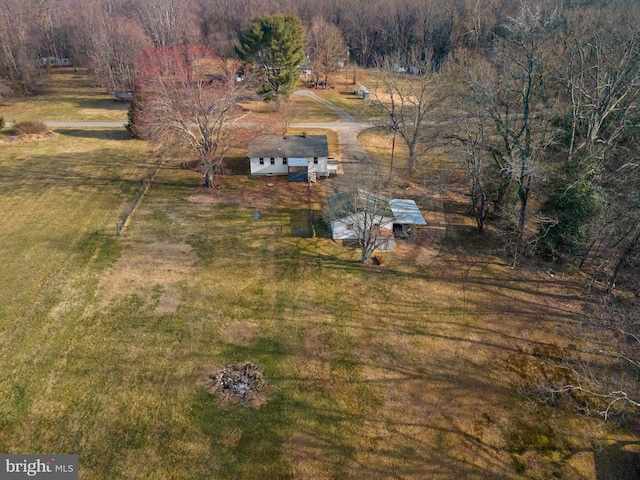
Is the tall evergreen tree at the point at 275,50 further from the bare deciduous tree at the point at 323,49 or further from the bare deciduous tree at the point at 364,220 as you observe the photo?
the bare deciduous tree at the point at 364,220

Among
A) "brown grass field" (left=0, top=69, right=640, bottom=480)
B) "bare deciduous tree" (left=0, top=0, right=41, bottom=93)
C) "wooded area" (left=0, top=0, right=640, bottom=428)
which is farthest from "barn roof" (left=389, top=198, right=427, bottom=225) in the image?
"bare deciduous tree" (left=0, top=0, right=41, bottom=93)

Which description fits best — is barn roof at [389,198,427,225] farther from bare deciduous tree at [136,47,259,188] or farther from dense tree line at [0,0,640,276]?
bare deciduous tree at [136,47,259,188]

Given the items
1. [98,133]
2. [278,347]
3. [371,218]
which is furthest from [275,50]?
[278,347]

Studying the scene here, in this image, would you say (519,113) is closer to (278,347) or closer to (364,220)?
(364,220)

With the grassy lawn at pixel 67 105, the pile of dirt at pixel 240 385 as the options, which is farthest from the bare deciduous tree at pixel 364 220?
the grassy lawn at pixel 67 105

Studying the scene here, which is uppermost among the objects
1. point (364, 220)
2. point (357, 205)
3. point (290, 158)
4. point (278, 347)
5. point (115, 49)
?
point (115, 49)

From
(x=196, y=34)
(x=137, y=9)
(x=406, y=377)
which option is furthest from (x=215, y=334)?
(x=137, y=9)

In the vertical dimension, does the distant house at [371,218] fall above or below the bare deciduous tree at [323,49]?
below
